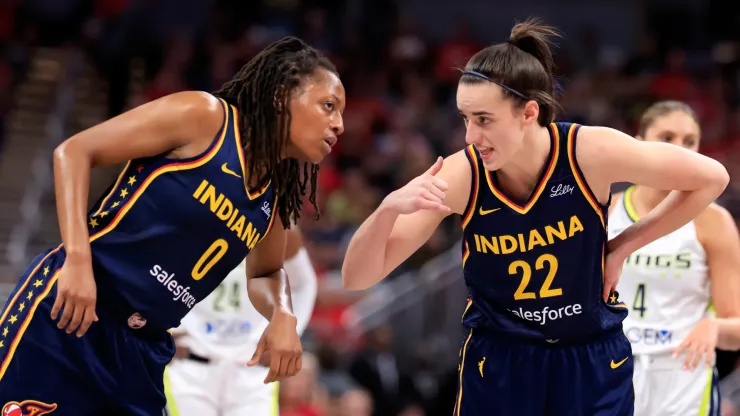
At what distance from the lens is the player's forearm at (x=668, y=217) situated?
3961 millimetres

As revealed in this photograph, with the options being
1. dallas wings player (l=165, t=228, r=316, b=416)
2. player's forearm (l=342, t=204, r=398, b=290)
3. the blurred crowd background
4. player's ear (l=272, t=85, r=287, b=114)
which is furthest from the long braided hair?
the blurred crowd background

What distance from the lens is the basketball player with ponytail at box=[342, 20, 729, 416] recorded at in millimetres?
3766

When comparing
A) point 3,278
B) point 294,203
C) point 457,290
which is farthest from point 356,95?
point 294,203

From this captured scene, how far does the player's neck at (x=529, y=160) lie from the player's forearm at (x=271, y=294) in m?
0.94

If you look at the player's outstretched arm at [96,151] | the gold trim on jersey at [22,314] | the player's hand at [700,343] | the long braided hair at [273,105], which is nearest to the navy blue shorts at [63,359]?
the gold trim on jersey at [22,314]

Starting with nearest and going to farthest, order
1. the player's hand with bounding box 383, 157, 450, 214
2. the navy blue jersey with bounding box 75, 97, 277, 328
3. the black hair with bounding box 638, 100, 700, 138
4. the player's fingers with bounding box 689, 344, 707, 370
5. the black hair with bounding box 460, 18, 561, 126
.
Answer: the player's hand with bounding box 383, 157, 450, 214, the navy blue jersey with bounding box 75, 97, 277, 328, the black hair with bounding box 460, 18, 561, 126, the player's fingers with bounding box 689, 344, 707, 370, the black hair with bounding box 638, 100, 700, 138

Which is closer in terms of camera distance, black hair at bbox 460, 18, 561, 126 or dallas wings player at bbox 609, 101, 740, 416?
black hair at bbox 460, 18, 561, 126

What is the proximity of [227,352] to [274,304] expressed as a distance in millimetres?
1718

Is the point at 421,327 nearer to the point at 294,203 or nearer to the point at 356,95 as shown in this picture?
the point at 356,95

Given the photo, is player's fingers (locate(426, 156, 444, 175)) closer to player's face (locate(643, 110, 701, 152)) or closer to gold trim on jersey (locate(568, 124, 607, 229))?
gold trim on jersey (locate(568, 124, 607, 229))

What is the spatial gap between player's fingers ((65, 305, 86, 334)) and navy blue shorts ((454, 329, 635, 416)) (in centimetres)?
157

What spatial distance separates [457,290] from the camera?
32.1ft

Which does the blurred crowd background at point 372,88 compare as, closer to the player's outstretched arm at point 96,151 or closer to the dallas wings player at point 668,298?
the dallas wings player at point 668,298

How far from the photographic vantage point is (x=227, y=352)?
5496 millimetres
